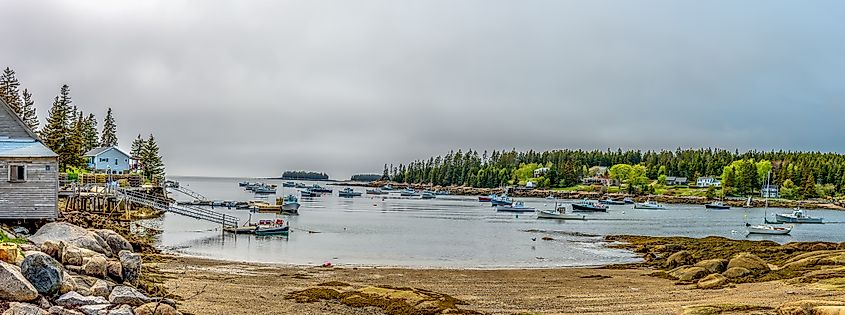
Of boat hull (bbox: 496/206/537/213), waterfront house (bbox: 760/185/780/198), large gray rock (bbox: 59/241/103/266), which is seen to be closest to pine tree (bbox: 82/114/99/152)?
Answer: boat hull (bbox: 496/206/537/213)

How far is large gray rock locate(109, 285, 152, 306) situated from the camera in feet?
54.5

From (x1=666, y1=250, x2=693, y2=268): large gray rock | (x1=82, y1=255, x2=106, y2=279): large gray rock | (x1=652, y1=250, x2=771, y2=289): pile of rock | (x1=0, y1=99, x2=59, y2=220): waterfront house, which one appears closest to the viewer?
(x1=82, y1=255, x2=106, y2=279): large gray rock

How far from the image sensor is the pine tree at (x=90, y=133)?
93.5 metres

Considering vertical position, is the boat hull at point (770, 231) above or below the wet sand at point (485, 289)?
below

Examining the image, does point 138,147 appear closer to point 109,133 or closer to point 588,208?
point 109,133

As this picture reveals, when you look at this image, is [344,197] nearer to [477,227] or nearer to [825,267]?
[477,227]

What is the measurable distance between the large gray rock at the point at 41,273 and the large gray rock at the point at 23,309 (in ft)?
3.66

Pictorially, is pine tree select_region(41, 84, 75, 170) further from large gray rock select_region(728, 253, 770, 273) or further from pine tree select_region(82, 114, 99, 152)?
large gray rock select_region(728, 253, 770, 273)

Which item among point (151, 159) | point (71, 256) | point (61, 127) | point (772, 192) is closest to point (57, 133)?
point (61, 127)

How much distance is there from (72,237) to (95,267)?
758 cm

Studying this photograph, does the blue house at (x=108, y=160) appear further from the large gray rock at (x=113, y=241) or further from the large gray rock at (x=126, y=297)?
the large gray rock at (x=126, y=297)

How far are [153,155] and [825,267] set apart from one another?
3887 inches

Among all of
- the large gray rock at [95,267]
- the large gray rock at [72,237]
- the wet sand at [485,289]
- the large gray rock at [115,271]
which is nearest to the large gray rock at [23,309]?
the large gray rock at [95,267]

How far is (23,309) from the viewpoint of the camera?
14.3 metres
